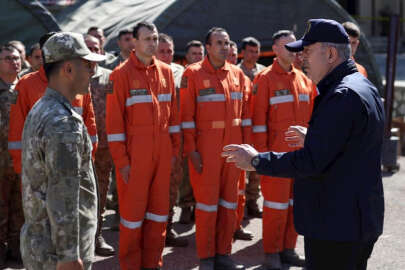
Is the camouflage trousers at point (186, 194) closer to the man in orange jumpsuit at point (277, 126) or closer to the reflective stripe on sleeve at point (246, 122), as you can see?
the man in orange jumpsuit at point (277, 126)

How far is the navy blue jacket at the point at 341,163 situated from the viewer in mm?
3004

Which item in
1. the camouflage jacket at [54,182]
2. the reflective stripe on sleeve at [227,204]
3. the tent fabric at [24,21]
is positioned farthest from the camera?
the tent fabric at [24,21]

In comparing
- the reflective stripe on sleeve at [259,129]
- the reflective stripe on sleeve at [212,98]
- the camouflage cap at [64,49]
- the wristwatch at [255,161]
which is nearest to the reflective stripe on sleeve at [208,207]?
the reflective stripe on sleeve at [259,129]

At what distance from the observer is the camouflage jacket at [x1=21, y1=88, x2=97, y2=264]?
2.70 m

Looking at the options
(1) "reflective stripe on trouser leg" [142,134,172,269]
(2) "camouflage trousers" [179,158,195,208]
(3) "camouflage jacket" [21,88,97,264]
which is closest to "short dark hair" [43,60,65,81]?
(3) "camouflage jacket" [21,88,97,264]

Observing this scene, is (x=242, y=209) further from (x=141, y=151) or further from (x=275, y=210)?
(x=141, y=151)

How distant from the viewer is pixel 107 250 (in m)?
6.00

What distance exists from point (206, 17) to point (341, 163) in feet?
22.9

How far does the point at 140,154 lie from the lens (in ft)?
16.5

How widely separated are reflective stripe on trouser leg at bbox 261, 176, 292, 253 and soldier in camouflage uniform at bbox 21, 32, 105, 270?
2.86m

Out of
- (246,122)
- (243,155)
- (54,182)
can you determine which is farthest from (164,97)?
(54,182)

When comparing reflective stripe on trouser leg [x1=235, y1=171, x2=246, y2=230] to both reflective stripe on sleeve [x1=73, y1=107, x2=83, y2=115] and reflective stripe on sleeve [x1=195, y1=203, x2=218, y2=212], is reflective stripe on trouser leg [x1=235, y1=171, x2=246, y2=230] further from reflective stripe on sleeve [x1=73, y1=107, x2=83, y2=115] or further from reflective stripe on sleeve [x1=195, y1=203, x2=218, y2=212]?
reflective stripe on sleeve [x1=73, y1=107, x2=83, y2=115]

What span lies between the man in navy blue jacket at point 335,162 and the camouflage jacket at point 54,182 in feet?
3.02

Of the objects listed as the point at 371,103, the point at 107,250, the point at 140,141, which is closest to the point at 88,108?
the point at 140,141
